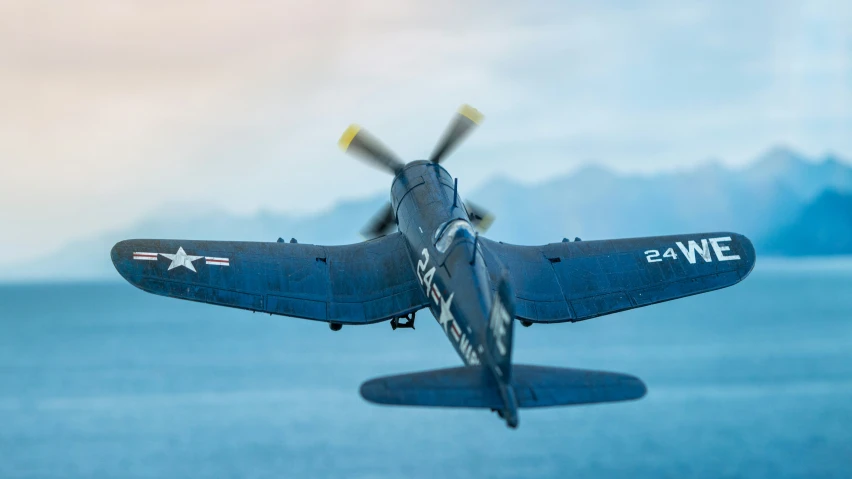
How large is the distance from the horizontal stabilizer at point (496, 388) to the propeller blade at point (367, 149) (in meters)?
9.25

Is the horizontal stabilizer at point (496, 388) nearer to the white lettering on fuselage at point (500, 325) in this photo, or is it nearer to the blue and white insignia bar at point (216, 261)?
the white lettering on fuselage at point (500, 325)

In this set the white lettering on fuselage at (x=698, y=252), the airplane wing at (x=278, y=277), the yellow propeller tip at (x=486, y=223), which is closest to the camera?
the airplane wing at (x=278, y=277)

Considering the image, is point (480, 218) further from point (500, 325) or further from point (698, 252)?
point (500, 325)

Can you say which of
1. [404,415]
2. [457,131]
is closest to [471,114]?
[457,131]

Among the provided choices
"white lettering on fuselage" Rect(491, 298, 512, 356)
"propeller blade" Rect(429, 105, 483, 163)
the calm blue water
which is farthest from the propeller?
the calm blue water

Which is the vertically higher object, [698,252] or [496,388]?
[698,252]

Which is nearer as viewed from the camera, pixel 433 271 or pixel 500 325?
pixel 500 325

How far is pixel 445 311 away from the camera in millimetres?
19391

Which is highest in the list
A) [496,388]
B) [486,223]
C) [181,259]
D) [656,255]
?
[486,223]

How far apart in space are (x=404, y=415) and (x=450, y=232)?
237ft

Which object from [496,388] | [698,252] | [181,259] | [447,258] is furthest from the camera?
[698,252]

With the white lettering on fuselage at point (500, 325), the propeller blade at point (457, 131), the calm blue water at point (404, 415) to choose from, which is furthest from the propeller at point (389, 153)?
the calm blue water at point (404, 415)

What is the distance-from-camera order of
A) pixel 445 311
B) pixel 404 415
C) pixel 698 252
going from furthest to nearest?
pixel 404 415 < pixel 698 252 < pixel 445 311

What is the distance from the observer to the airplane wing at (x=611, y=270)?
21.2 m
